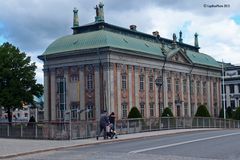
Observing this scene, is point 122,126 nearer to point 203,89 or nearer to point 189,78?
point 189,78

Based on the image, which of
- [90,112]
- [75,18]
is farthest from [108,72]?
[75,18]

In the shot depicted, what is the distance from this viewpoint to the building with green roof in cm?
5856

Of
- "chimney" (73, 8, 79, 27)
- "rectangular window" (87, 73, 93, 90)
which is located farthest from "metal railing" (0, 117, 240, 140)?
"chimney" (73, 8, 79, 27)

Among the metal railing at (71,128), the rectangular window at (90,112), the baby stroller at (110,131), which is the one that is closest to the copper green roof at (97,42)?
the rectangular window at (90,112)

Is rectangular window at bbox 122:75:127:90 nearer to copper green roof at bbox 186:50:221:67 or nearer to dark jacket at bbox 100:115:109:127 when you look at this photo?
copper green roof at bbox 186:50:221:67

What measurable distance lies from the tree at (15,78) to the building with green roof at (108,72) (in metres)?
4.21

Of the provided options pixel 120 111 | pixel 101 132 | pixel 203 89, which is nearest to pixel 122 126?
pixel 101 132

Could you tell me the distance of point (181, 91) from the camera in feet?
247

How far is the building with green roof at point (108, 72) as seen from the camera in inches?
2306

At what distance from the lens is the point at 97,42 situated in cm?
5950

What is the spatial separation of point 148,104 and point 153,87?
3.08 meters

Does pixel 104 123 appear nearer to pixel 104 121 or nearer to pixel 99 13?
pixel 104 121

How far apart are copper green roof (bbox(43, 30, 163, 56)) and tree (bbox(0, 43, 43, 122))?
5.26m

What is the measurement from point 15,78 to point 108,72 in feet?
39.2
